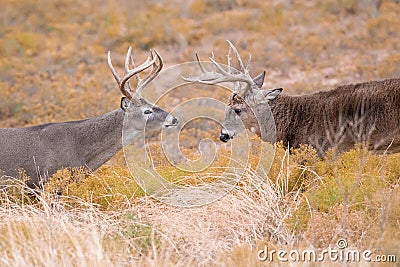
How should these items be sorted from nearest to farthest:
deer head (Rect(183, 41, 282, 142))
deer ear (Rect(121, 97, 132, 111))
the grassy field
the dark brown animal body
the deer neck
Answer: the grassy field < the dark brown animal body < the deer neck < deer ear (Rect(121, 97, 132, 111)) < deer head (Rect(183, 41, 282, 142))

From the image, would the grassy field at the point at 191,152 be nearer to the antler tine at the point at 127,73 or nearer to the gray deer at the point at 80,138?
the gray deer at the point at 80,138

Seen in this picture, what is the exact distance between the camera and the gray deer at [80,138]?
9.12m

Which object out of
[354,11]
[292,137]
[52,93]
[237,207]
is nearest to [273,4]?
[354,11]

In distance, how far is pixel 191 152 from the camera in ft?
36.7

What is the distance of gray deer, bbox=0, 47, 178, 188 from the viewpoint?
9.12 m

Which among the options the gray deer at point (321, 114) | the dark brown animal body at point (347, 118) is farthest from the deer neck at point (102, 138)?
the dark brown animal body at point (347, 118)

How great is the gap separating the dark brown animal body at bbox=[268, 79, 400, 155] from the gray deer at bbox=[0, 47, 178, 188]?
179 centimetres

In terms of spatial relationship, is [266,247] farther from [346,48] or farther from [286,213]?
[346,48]

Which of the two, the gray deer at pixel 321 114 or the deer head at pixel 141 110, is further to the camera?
the deer head at pixel 141 110

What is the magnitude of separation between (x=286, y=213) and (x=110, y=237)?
1985mm

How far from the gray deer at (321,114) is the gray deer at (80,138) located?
0.77 m

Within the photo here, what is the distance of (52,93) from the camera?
774 inches

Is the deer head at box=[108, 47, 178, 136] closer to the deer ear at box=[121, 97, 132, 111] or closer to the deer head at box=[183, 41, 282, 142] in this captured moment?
the deer ear at box=[121, 97, 132, 111]

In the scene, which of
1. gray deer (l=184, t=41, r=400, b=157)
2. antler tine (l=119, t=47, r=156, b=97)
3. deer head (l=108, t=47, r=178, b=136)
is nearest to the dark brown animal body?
gray deer (l=184, t=41, r=400, b=157)
